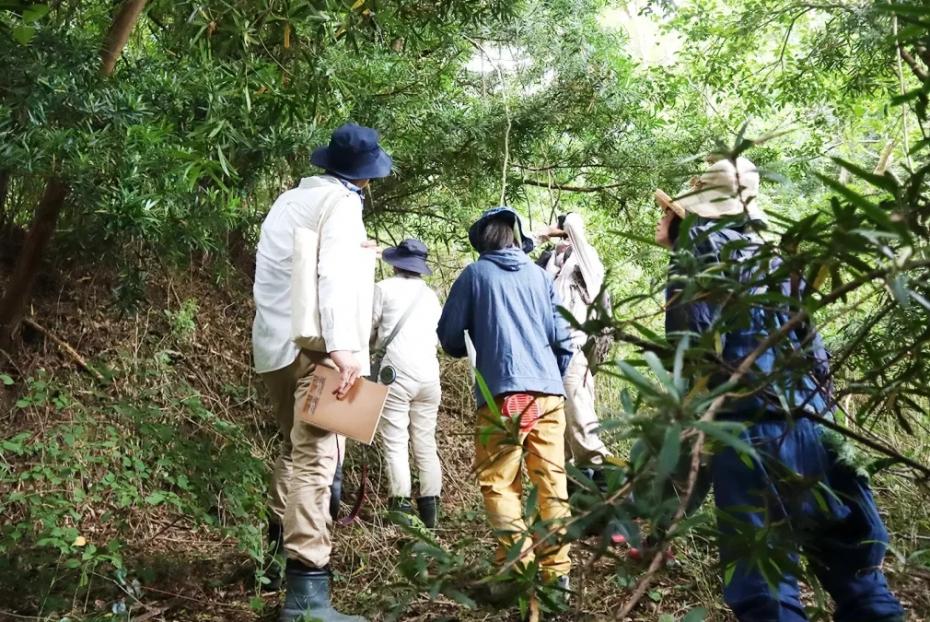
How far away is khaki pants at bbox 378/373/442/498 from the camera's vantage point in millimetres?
5566

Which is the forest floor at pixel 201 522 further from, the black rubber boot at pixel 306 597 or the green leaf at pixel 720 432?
the green leaf at pixel 720 432

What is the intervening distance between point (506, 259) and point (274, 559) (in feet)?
5.55

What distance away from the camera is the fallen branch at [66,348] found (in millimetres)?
5590

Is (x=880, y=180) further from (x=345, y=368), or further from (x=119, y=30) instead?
(x=119, y=30)

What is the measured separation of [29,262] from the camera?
5.14 m

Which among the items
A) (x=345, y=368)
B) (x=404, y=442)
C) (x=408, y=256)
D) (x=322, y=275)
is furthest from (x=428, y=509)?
(x=322, y=275)

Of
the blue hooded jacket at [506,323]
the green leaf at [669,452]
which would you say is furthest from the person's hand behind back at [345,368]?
the green leaf at [669,452]

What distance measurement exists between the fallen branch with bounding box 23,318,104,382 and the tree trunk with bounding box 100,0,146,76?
2115 mm

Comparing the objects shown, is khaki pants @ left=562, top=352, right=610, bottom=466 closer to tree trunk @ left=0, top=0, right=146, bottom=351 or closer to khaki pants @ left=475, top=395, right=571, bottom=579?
khaki pants @ left=475, top=395, right=571, bottom=579

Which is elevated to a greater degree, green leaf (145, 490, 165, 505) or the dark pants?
the dark pants

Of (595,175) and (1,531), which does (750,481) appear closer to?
(1,531)

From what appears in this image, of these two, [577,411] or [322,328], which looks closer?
[322,328]

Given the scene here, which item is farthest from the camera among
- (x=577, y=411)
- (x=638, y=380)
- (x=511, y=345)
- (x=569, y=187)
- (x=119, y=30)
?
(x=569, y=187)

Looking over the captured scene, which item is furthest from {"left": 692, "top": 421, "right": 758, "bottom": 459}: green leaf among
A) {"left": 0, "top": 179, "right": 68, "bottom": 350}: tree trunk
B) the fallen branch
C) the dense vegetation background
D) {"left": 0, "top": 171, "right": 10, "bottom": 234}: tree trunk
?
the fallen branch
